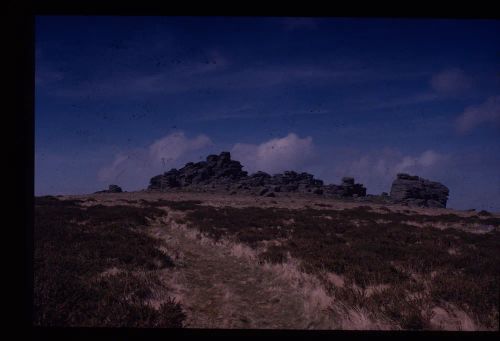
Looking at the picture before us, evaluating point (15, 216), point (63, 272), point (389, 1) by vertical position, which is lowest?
point (63, 272)

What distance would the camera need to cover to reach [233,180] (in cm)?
10250

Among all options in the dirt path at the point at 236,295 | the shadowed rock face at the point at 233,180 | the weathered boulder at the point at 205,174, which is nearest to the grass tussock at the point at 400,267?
the dirt path at the point at 236,295

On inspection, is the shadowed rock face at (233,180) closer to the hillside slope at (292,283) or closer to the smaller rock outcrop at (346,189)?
the smaller rock outcrop at (346,189)

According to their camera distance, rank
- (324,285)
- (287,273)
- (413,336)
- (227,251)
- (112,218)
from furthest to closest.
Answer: (112,218) < (227,251) < (287,273) < (324,285) < (413,336)

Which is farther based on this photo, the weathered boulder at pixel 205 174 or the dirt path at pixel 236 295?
the weathered boulder at pixel 205 174

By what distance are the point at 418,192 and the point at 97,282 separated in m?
77.1

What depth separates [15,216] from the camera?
11.6 ft

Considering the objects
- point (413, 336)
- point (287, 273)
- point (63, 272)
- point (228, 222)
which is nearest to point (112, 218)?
point (228, 222)

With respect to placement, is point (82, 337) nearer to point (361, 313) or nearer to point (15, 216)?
point (15, 216)

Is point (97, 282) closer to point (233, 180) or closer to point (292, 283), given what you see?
point (292, 283)

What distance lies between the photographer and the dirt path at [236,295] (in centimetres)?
683

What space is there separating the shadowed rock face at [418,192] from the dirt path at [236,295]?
6898cm

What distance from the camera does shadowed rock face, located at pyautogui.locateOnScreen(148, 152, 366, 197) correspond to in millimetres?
84188

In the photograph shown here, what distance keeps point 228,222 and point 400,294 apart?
1420cm
